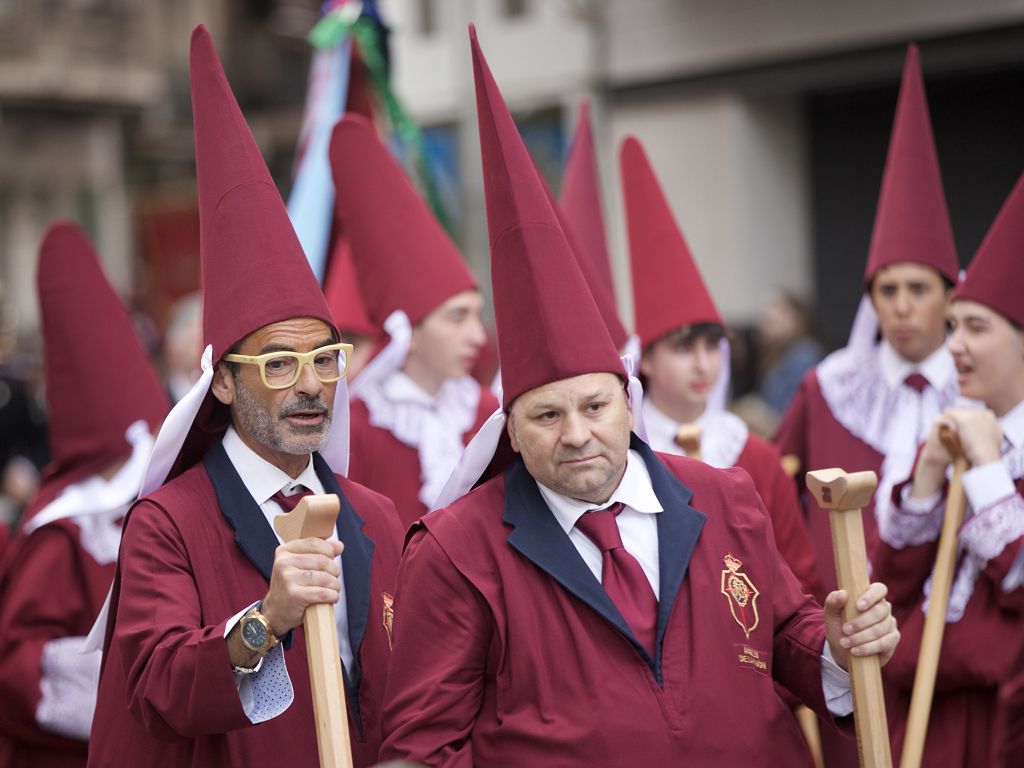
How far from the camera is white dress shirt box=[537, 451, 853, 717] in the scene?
10.6ft

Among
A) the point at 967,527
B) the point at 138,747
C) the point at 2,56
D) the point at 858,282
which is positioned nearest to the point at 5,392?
the point at 138,747

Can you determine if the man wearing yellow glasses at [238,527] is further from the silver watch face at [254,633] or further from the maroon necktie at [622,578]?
the maroon necktie at [622,578]

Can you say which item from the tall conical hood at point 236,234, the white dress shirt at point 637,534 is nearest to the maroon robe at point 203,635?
the tall conical hood at point 236,234

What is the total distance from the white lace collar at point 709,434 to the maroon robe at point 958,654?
85 cm

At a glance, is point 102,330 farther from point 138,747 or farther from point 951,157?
point 951,157

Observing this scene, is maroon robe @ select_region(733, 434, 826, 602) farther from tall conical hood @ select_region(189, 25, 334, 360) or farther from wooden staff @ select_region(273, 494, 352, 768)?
wooden staff @ select_region(273, 494, 352, 768)

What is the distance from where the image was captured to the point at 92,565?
4477 millimetres

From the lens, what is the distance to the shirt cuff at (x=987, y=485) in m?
3.90

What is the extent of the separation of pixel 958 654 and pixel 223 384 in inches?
84.1

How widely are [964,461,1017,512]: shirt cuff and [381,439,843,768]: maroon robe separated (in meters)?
0.90

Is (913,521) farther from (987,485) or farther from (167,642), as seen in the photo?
(167,642)

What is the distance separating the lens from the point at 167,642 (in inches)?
122

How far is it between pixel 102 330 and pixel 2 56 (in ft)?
60.5

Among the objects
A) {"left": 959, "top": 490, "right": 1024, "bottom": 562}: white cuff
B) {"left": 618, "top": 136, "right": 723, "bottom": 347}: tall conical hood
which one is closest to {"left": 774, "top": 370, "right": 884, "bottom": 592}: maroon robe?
{"left": 618, "top": 136, "right": 723, "bottom": 347}: tall conical hood
